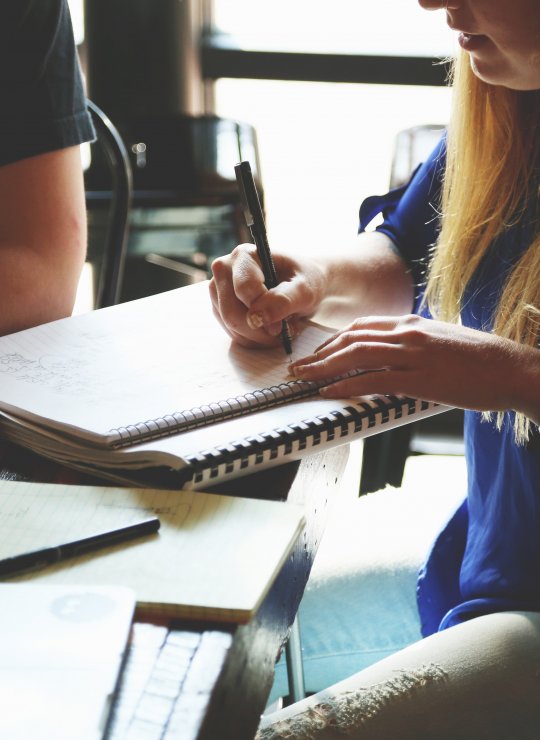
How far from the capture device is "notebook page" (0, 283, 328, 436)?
2.09 ft

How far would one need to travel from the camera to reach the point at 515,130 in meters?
0.92

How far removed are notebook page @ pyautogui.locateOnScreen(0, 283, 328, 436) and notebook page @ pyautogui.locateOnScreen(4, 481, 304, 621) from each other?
81 mm

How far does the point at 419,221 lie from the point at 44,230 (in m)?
0.42

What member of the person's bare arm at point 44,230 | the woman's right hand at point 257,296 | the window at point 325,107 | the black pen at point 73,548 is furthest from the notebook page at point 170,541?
the window at point 325,107

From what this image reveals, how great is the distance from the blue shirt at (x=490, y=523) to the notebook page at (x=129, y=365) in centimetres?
20

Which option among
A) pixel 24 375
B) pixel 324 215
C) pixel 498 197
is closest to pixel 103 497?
pixel 24 375

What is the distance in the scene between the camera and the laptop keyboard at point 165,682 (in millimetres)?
344

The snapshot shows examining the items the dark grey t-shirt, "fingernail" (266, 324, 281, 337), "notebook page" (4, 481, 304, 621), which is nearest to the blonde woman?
"fingernail" (266, 324, 281, 337)

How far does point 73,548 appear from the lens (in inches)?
18.3

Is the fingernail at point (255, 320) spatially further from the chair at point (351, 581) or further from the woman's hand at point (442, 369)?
the chair at point (351, 581)

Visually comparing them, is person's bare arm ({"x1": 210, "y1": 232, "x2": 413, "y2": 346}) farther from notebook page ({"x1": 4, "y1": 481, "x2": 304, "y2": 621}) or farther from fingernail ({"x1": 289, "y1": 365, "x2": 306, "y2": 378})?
notebook page ({"x1": 4, "y1": 481, "x2": 304, "y2": 621})

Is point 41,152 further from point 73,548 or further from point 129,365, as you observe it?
point 73,548

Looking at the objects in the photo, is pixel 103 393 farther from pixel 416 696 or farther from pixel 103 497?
pixel 416 696

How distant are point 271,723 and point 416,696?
0.10m
